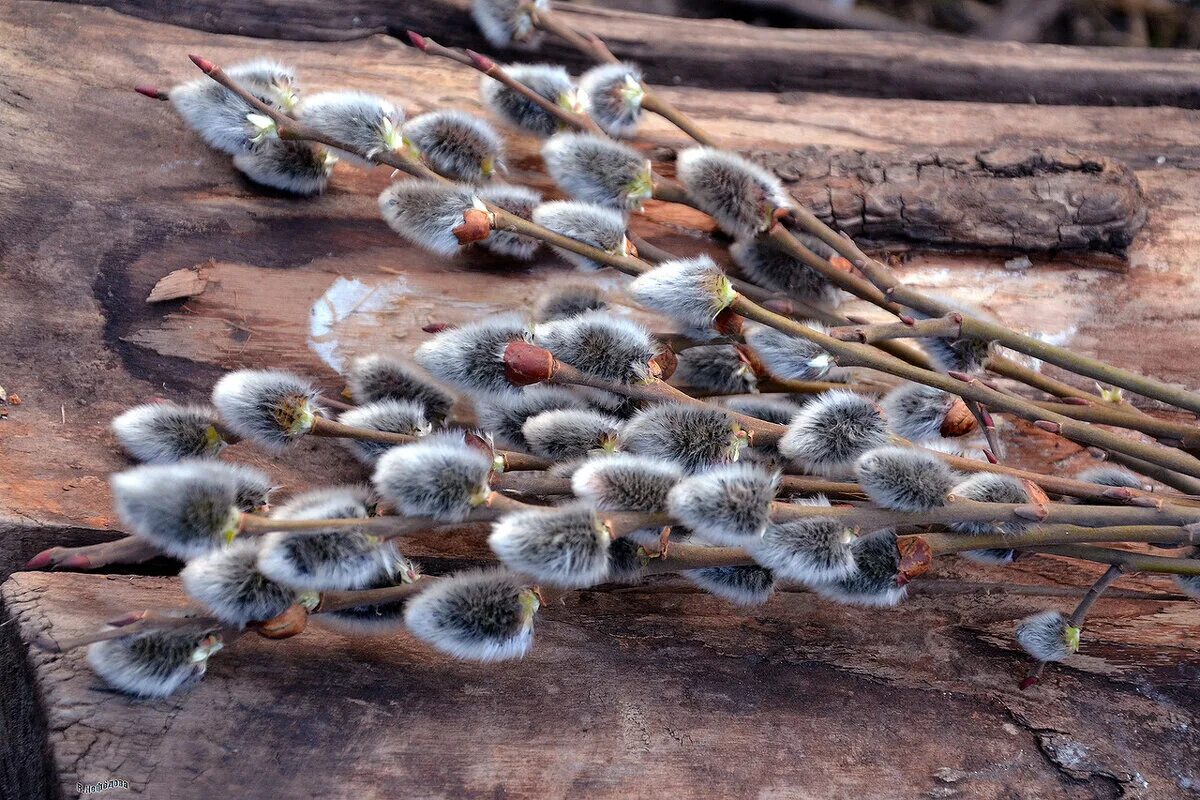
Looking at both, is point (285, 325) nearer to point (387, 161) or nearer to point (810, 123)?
point (387, 161)

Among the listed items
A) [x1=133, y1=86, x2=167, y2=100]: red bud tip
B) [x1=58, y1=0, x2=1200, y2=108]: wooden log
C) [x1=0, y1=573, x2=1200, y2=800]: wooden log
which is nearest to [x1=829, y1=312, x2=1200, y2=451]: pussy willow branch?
[x1=0, y1=573, x2=1200, y2=800]: wooden log

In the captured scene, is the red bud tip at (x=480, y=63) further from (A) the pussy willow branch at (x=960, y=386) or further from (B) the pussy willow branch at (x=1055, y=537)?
(B) the pussy willow branch at (x=1055, y=537)

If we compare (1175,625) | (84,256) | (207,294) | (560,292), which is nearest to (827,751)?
(1175,625)

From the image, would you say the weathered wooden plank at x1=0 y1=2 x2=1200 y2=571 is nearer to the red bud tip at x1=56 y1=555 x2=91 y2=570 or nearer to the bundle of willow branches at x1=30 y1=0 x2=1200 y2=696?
the bundle of willow branches at x1=30 y1=0 x2=1200 y2=696

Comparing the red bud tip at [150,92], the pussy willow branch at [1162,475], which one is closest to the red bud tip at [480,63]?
the red bud tip at [150,92]

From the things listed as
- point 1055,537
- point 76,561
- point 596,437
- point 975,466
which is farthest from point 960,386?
point 76,561

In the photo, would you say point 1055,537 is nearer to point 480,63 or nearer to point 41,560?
point 480,63
